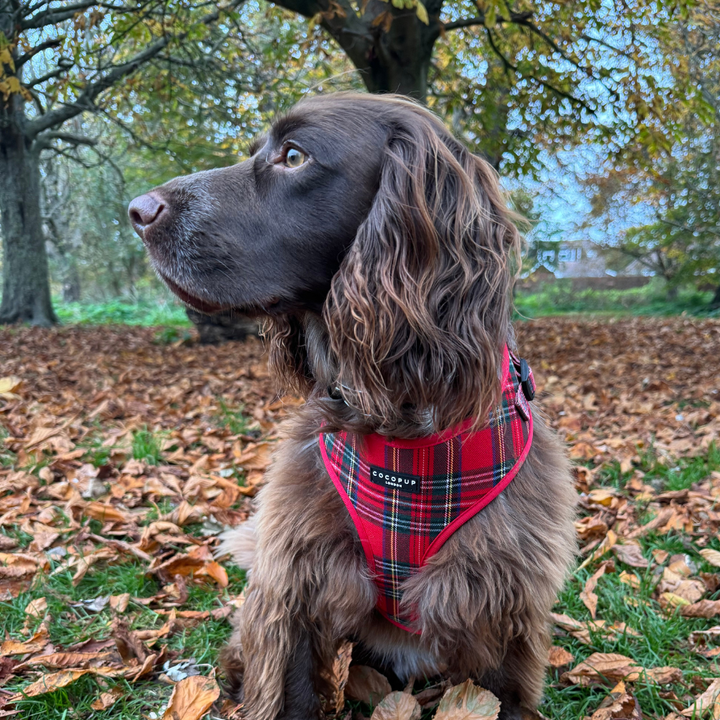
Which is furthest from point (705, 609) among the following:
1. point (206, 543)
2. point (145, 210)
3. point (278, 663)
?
point (145, 210)

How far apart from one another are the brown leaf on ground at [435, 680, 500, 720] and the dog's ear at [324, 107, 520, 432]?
2.75ft

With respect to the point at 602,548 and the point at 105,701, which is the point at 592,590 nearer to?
the point at 602,548

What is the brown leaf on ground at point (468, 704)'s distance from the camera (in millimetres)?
1730

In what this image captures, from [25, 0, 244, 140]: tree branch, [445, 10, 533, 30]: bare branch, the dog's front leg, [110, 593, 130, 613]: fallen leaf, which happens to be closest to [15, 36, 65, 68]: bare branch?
[25, 0, 244, 140]: tree branch

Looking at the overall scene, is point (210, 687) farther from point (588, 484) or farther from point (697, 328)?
point (697, 328)

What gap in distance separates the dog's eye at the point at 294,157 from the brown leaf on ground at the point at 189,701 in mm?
1647

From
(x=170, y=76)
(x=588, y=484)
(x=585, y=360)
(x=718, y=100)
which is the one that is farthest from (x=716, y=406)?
(x=718, y=100)

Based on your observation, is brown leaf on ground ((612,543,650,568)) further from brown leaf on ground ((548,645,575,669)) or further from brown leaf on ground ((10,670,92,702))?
brown leaf on ground ((10,670,92,702))

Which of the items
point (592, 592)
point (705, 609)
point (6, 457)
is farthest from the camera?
point (6, 457)

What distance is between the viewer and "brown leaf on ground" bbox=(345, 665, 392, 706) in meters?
2.04

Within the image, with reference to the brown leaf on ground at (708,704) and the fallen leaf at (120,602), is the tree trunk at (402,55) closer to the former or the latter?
the fallen leaf at (120,602)

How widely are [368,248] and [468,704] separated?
55.3 inches

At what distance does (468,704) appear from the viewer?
177 cm

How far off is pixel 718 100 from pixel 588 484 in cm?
1072
